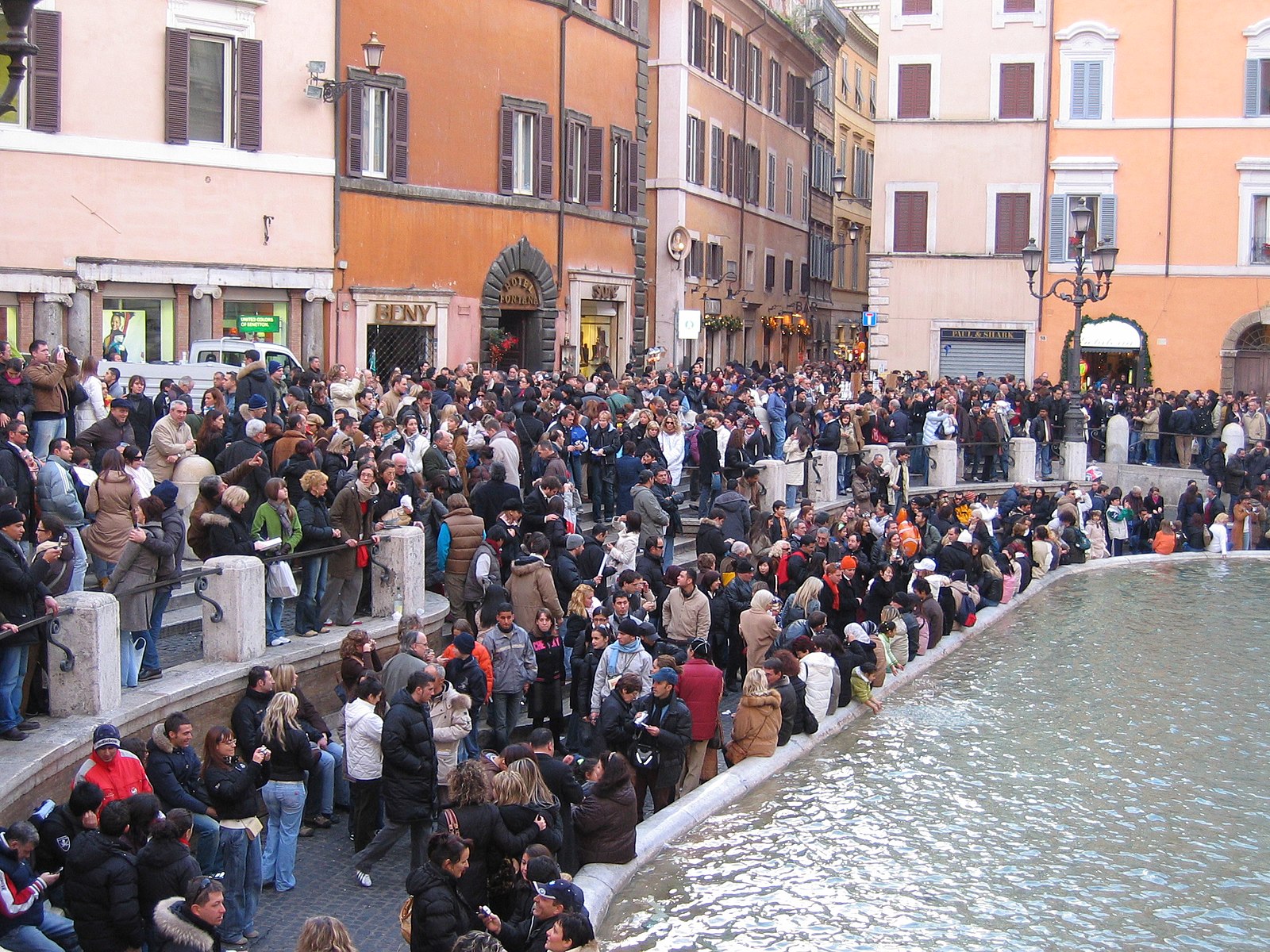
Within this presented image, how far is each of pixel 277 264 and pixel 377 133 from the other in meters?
3.52

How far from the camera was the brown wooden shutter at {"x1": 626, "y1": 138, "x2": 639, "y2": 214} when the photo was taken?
3491cm

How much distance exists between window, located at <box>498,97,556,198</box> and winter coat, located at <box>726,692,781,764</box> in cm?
1885

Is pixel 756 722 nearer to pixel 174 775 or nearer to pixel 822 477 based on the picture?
pixel 174 775

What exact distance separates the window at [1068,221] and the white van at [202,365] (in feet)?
77.4

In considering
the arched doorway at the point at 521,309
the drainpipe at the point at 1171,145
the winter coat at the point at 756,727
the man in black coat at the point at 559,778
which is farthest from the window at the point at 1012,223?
the man in black coat at the point at 559,778

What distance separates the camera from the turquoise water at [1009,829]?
33.8 feet

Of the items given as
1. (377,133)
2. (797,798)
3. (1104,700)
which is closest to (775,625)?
(797,798)

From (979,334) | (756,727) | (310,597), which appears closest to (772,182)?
(979,334)

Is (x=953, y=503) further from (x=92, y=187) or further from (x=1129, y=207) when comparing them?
(x=1129, y=207)

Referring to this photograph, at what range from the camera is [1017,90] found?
3953 centimetres

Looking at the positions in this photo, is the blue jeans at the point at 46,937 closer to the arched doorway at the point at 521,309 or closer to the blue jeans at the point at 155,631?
the blue jeans at the point at 155,631

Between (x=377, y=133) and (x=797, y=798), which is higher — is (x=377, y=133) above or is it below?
above

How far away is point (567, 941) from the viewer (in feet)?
25.1

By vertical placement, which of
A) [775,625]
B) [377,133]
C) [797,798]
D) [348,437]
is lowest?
[797,798]
